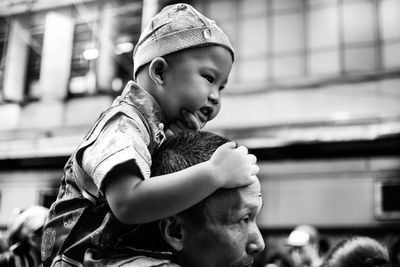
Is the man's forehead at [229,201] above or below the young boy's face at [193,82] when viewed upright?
below

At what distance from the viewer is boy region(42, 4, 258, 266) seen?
1413 millimetres

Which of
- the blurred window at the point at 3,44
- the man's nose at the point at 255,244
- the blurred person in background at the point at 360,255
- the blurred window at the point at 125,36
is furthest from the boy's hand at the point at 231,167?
the blurred window at the point at 3,44

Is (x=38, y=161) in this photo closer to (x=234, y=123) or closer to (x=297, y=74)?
(x=234, y=123)

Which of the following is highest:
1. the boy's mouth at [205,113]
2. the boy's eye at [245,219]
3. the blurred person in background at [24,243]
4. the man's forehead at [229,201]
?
the boy's mouth at [205,113]

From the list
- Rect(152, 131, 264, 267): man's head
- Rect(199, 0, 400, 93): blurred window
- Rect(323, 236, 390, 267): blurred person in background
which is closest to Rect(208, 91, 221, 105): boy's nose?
Rect(152, 131, 264, 267): man's head

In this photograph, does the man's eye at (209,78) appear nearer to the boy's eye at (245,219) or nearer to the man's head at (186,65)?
the man's head at (186,65)

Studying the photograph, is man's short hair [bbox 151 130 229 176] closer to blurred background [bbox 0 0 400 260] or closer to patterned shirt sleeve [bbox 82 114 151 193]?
patterned shirt sleeve [bbox 82 114 151 193]

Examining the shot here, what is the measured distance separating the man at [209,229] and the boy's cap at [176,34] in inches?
16.0

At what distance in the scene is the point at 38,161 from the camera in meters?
14.4

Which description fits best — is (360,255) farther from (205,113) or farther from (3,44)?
(3,44)

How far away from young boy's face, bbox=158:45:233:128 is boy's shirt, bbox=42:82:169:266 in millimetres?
63

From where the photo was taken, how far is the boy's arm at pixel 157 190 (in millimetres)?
1401

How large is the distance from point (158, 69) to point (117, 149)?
1.50ft

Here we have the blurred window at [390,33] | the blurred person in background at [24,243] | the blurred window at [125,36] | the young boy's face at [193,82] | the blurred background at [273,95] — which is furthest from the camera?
the blurred window at [125,36]
